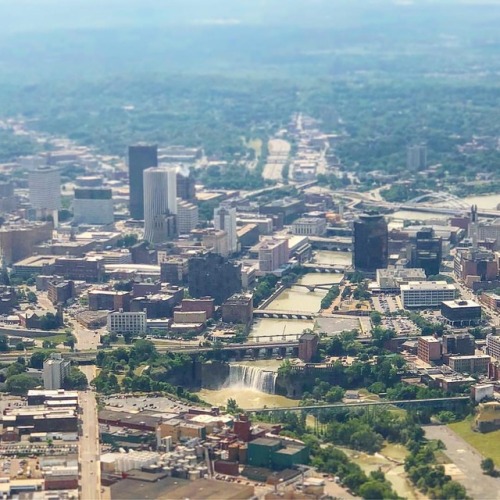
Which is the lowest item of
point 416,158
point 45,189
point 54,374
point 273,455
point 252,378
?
point 416,158

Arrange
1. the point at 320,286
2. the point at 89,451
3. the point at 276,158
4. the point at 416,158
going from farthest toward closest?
the point at 276,158, the point at 416,158, the point at 320,286, the point at 89,451

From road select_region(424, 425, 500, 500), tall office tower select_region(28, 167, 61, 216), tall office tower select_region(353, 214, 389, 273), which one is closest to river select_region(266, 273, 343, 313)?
tall office tower select_region(353, 214, 389, 273)

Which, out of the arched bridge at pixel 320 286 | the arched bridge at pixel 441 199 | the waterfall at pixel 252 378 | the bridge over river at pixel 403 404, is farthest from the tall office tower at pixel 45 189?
the bridge over river at pixel 403 404

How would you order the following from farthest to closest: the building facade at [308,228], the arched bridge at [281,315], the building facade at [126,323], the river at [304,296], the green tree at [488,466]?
the building facade at [308,228] < the river at [304,296] < the arched bridge at [281,315] < the building facade at [126,323] < the green tree at [488,466]

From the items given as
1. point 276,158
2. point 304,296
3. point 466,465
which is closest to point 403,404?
point 466,465

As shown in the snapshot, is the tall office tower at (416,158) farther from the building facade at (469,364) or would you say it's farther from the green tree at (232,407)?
the green tree at (232,407)

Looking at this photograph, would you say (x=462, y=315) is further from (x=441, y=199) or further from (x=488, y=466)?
(x=441, y=199)

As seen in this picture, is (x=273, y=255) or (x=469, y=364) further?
(x=273, y=255)
